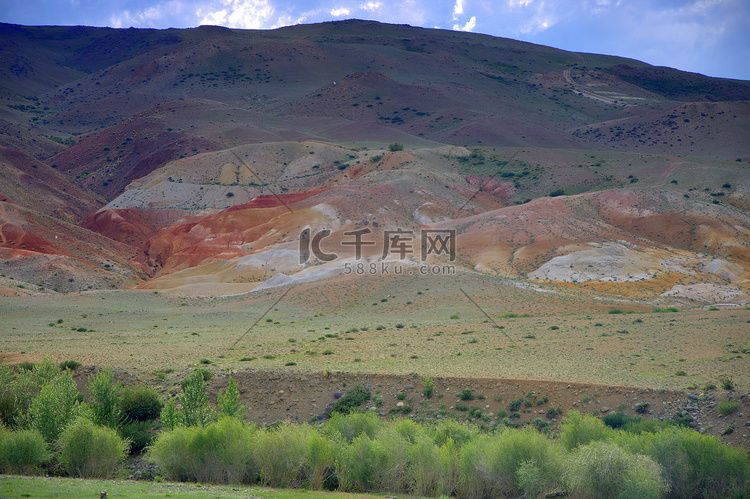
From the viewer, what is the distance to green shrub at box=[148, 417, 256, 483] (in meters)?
16.5

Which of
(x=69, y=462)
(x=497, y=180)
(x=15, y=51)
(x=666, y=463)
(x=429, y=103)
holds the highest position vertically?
(x=15, y=51)

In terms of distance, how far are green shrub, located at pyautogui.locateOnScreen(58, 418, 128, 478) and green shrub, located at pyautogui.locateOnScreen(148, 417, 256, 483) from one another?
1635mm

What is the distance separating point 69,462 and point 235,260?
49305 millimetres

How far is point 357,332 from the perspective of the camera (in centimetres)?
3644

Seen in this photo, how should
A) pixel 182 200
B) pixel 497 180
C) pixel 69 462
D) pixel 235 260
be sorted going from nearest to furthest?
1. pixel 69 462
2. pixel 235 260
3. pixel 182 200
4. pixel 497 180

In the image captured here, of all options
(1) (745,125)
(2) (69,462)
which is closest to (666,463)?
(2) (69,462)

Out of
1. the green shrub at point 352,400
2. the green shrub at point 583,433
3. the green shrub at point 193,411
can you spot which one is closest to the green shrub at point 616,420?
the green shrub at point 583,433

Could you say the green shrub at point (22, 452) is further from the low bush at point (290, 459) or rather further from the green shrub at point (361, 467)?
the green shrub at point (361, 467)

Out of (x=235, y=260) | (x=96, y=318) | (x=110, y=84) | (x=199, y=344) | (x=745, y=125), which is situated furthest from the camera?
(x=110, y=84)

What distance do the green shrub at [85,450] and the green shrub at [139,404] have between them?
186 inches

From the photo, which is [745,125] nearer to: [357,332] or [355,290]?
[355,290]

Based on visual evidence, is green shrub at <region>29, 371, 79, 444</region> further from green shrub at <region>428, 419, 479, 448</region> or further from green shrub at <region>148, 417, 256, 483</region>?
green shrub at <region>428, 419, 479, 448</region>

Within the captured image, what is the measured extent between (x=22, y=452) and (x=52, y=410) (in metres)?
2.14

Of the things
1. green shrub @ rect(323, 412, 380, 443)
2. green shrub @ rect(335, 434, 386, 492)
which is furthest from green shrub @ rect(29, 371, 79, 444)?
green shrub @ rect(335, 434, 386, 492)
